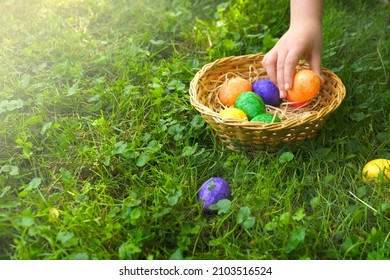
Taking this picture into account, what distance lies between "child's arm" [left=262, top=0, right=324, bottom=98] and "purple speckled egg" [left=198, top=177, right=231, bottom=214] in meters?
0.56

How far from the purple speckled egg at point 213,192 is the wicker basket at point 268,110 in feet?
0.72

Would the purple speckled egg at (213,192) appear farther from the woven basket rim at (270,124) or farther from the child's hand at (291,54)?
the child's hand at (291,54)

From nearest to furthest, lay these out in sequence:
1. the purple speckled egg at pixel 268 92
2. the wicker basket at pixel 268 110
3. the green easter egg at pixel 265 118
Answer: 1. the wicker basket at pixel 268 110
2. the green easter egg at pixel 265 118
3. the purple speckled egg at pixel 268 92

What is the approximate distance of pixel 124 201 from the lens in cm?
194

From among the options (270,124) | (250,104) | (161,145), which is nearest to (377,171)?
(270,124)

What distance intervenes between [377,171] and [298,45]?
1.89 feet

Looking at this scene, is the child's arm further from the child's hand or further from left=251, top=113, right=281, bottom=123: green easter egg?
left=251, top=113, right=281, bottom=123: green easter egg

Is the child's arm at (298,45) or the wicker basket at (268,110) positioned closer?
the wicker basket at (268,110)

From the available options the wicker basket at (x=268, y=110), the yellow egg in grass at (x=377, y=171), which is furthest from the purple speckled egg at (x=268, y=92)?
the yellow egg in grass at (x=377, y=171)

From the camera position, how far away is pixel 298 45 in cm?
223

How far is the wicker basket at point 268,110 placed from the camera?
2064mm

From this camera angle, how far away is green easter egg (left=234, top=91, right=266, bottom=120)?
7.41ft
